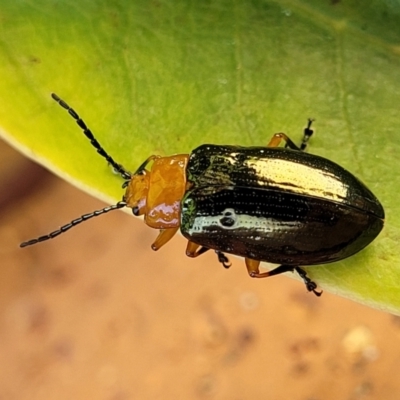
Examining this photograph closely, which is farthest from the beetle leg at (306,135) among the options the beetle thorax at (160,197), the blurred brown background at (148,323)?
the blurred brown background at (148,323)

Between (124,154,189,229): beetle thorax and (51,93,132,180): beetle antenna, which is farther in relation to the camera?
(124,154,189,229): beetle thorax

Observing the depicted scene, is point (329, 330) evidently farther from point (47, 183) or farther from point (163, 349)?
point (47, 183)

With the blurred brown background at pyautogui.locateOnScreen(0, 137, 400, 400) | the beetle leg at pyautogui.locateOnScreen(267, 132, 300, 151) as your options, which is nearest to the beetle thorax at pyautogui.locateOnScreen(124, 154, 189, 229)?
the beetle leg at pyautogui.locateOnScreen(267, 132, 300, 151)

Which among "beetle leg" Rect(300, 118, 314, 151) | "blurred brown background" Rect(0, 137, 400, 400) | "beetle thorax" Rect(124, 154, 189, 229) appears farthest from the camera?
"blurred brown background" Rect(0, 137, 400, 400)

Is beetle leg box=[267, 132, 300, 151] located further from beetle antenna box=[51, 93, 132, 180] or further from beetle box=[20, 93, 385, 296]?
beetle antenna box=[51, 93, 132, 180]

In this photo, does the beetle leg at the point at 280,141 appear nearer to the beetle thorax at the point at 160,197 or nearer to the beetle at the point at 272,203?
the beetle at the point at 272,203

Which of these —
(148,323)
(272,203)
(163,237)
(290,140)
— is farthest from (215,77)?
(148,323)

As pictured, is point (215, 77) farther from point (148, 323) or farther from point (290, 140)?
point (148, 323)
